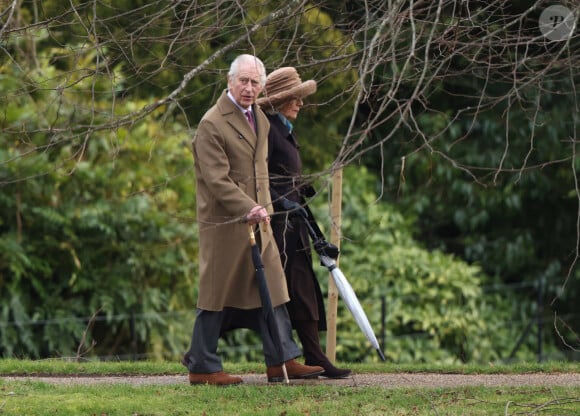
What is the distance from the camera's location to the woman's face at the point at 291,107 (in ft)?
29.2

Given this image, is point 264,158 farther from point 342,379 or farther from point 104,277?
point 104,277

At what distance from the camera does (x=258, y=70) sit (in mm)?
8133

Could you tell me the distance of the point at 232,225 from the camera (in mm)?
8508

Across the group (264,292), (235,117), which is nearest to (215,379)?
(264,292)

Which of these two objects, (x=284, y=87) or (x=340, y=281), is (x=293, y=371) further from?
(x=284, y=87)

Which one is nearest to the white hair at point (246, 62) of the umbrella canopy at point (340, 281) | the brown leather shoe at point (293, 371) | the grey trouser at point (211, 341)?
the umbrella canopy at point (340, 281)

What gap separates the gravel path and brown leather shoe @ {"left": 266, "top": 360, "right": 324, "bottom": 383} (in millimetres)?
46

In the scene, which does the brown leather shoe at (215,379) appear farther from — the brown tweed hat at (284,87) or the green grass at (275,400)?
the brown tweed hat at (284,87)

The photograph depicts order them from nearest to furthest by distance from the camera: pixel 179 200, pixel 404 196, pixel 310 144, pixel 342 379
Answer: pixel 342 379, pixel 179 200, pixel 310 144, pixel 404 196

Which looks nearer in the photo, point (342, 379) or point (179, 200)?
point (342, 379)

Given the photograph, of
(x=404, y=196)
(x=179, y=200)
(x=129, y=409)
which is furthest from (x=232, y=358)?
(x=129, y=409)

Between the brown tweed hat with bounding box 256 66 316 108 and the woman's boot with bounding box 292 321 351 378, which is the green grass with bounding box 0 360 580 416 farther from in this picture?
the brown tweed hat with bounding box 256 66 316 108

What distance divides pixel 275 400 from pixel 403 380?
1545 millimetres

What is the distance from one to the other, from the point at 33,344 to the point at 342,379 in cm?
492
